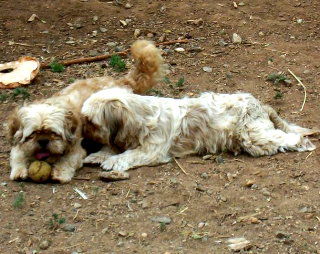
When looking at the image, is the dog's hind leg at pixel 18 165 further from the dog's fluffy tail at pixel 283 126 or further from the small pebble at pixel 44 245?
the dog's fluffy tail at pixel 283 126

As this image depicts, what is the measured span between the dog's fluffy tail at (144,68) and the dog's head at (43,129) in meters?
1.66

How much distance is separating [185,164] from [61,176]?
1.45 m

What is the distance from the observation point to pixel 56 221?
21.2 feet

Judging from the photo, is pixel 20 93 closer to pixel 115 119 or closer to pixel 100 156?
pixel 100 156

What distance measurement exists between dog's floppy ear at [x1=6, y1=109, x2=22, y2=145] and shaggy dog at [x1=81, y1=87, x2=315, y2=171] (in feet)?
2.63

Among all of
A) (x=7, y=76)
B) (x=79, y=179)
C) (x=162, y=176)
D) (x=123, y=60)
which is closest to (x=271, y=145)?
(x=162, y=176)

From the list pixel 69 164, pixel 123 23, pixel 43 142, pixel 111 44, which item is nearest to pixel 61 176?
pixel 69 164

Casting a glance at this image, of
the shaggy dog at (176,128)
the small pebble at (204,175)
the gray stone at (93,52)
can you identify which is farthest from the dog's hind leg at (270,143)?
the gray stone at (93,52)

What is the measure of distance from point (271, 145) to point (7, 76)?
4.05 meters

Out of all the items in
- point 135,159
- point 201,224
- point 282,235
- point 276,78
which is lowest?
point 135,159

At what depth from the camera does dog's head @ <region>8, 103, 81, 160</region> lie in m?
7.09

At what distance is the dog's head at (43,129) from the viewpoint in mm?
7094

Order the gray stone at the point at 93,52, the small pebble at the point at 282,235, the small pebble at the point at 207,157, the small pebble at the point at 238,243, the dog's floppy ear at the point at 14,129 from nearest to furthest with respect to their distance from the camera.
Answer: the small pebble at the point at 238,243
the small pebble at the point at 282,235
the dog's floppy ear at the point at 14,129
the small pebble at the point at 207,157
the gray stone at the point at 93,52

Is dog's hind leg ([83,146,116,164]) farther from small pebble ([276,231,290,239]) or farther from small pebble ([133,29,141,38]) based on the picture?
small pebble ([133,29,141,38])
